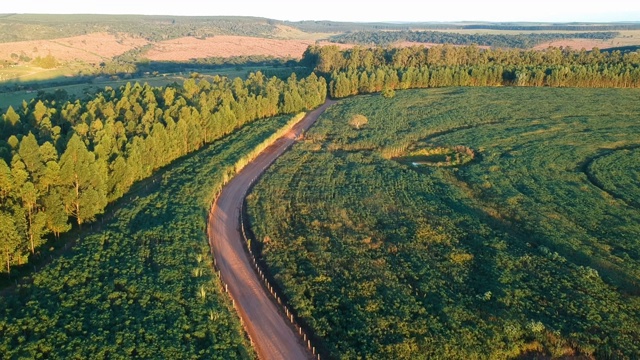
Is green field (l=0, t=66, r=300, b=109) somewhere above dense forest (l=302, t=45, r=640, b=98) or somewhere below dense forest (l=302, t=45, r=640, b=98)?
below

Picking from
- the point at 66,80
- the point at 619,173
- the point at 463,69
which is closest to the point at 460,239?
the point at 619,173

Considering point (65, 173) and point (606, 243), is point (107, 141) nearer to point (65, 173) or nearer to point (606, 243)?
point (65, 173)

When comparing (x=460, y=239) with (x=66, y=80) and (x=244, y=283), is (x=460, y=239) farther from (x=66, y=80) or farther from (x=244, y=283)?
(x=66, y=80)

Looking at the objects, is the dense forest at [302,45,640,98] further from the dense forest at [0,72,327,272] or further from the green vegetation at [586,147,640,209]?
the green vegetation at [586,147,640,209]

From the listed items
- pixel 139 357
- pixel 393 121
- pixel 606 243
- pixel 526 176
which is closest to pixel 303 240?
pixel 139 357

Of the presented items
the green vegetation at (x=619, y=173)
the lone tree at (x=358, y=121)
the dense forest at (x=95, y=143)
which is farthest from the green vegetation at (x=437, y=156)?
the dense forest at (x=95, y=143)

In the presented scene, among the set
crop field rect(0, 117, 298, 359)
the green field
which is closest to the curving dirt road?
crop field rect(0, 117, 298, 359)

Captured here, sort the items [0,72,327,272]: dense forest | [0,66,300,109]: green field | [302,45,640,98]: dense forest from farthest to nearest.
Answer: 1. [302,45,640,98]: dense forest
2. [0,66,300,109]: green field
3. [0,72,327,272]: dense forest
